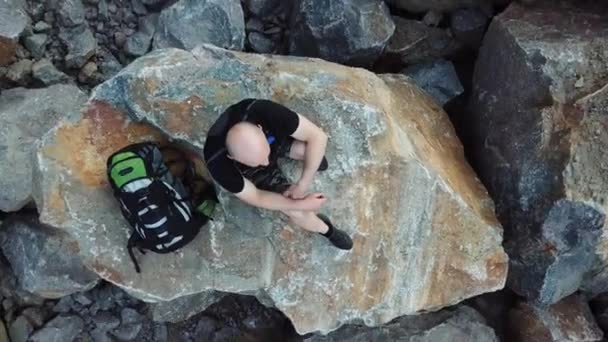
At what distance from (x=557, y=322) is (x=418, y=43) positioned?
2.08 m

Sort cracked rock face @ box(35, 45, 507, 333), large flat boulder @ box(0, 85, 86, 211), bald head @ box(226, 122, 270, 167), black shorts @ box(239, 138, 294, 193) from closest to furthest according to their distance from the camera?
bald head @ box(226, 122, 270, 167) → black shorts @ box(239, 138, 294, 193) → cracked rock face @ box(35, 45, 507, 333) → large flat boulder @ box(0, 85, 86, 211)

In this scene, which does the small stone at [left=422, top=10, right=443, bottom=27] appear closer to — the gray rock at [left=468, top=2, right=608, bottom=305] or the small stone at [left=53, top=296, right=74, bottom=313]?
the gray rock at [left=468, top=2, right=608, bottom=305]

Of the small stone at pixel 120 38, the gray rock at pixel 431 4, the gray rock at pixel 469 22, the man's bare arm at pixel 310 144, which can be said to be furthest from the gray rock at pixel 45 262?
the gray rock at pixel 469 22

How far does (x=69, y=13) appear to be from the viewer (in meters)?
5.63

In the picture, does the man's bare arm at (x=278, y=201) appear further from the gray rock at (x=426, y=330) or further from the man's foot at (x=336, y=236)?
the gray rock at (x=426, y=330)

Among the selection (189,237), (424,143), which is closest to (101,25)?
(189,237)

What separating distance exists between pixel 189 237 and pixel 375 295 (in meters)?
1.16

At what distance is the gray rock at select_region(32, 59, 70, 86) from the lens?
5.61 meters

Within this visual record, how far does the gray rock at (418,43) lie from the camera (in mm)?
5734

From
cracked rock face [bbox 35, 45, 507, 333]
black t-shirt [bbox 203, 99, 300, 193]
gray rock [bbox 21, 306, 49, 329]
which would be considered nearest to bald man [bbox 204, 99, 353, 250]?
black t-shirt [bbox 203, 99, 300, 193]

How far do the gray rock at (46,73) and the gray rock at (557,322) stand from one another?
3.43 meters

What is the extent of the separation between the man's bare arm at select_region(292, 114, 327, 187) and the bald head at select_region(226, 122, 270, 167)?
346 millimetres

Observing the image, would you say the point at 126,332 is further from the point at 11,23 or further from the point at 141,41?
the point at 11,23

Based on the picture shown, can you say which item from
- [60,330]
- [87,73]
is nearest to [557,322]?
[60,330]
